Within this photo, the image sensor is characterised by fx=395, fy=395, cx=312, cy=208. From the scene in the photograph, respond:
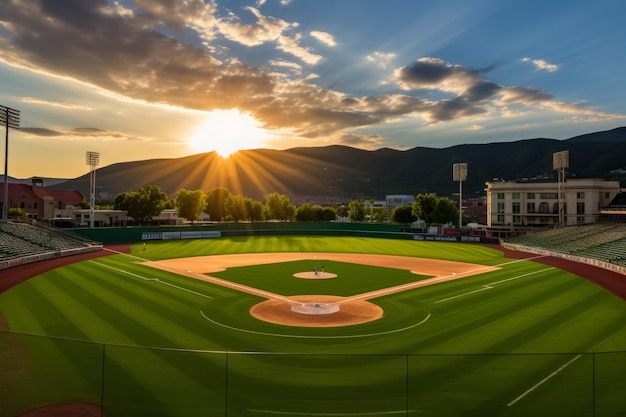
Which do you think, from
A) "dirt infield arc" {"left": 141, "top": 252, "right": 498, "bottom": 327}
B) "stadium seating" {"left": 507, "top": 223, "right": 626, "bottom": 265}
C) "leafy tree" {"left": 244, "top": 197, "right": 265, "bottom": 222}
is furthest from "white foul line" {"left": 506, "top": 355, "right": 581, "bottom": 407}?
"leafy tree" {"left": 244, "top": 197, "right": 265, "bottom": 222}

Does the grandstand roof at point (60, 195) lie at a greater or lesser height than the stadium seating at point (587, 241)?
greater

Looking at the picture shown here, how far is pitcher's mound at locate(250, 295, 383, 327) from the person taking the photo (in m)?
24.3

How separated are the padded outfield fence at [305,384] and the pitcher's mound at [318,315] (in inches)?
254

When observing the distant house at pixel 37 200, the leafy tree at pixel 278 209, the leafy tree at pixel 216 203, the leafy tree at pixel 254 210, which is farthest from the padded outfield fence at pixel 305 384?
the leafy tree at pixel 254 210

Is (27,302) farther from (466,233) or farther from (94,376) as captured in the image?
(466,233)

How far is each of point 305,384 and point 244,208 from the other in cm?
12465

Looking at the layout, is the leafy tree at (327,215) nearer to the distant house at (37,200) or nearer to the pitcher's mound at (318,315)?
the distant house at (37,200)

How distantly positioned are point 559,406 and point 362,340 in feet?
30.9

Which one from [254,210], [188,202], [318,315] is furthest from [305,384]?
[254,210]

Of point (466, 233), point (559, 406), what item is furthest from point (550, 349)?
point (466, 233)

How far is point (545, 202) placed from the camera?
92.1 meters

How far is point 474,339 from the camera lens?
20.6 metres

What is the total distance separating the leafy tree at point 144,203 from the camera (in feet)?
337

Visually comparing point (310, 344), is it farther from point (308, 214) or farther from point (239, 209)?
point (308, 214)
